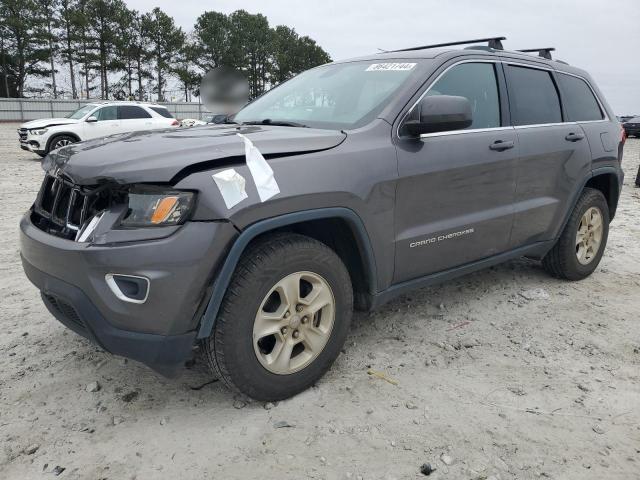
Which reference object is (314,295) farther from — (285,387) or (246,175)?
(246,175)

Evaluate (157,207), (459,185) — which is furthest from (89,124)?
(157,207)

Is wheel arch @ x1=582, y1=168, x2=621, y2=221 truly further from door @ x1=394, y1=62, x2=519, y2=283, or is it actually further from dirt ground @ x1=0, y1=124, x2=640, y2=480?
door @ x1=394, y1=62, x2=519, y2=283

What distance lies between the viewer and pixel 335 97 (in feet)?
10.9

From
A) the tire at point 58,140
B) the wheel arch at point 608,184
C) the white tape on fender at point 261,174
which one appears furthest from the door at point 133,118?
the white tape on fender at point 261,174

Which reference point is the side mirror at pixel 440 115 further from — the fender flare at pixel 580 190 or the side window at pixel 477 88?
the fender flare at pixel 580 190

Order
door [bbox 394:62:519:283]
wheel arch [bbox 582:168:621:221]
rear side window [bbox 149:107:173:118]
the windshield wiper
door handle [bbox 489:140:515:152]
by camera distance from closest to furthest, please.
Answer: door [bbox 394:62:519:283] < the windshield wiper < door handle [bbox 489:140:515:152] < wheel arch [bbox 582:168:621:221] < rear side window [bbox 149:107:173:118]

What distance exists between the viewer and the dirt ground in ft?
7.35

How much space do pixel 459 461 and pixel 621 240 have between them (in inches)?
192

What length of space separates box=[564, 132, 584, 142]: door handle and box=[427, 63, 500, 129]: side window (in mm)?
797

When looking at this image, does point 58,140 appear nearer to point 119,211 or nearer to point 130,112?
point 130,112

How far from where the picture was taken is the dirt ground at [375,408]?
7.35ft

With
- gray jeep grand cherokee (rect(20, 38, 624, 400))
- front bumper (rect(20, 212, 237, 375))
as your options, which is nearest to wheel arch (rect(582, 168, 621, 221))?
gray jeep grand cherokee (rect(20, 38, 624, 400))

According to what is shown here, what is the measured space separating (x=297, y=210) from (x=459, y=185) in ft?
4.00

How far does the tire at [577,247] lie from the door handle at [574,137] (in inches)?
19.9
